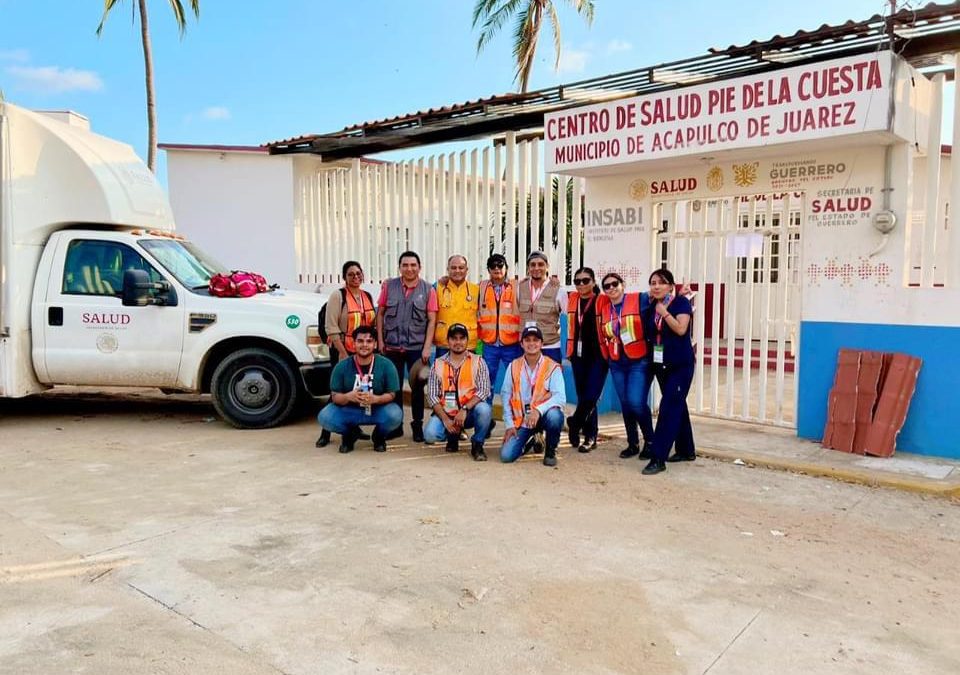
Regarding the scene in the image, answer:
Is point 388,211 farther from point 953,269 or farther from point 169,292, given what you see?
point 953,269

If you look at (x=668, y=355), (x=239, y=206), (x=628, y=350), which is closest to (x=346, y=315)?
(x=628, y=350)

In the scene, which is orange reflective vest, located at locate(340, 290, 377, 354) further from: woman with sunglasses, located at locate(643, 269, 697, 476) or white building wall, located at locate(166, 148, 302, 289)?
white building wall, located at locate(166, 148, 302, 289)

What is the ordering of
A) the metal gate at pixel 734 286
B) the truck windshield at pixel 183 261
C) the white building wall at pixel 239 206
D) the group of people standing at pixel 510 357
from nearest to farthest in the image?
1. the group of people standing at pixel 510 357
2. the metal gate at pixel 734 286
3. the truck windshield at pixel 183 261
4. the white building wall at pixel 239 206

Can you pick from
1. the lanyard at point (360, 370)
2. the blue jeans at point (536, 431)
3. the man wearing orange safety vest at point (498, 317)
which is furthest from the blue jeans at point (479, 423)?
the lanyard at point (360, 370)

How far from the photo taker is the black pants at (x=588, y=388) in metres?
6.64

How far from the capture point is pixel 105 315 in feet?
24.7

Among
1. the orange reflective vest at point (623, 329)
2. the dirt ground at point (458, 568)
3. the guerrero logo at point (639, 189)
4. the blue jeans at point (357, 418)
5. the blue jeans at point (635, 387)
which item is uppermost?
the guerrero logo at point (639, 189)

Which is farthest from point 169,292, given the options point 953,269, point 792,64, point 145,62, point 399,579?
point 145,62

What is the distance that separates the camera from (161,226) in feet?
28.5

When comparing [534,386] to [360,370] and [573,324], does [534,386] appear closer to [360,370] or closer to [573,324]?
[573,324]

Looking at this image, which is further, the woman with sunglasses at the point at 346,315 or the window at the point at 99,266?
the window at the point at 99,266

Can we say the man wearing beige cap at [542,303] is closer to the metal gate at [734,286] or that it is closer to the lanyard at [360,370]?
the metal gate at [734,286]

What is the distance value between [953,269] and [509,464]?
3996 millimetres

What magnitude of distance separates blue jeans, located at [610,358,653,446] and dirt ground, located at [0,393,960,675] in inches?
16.0
